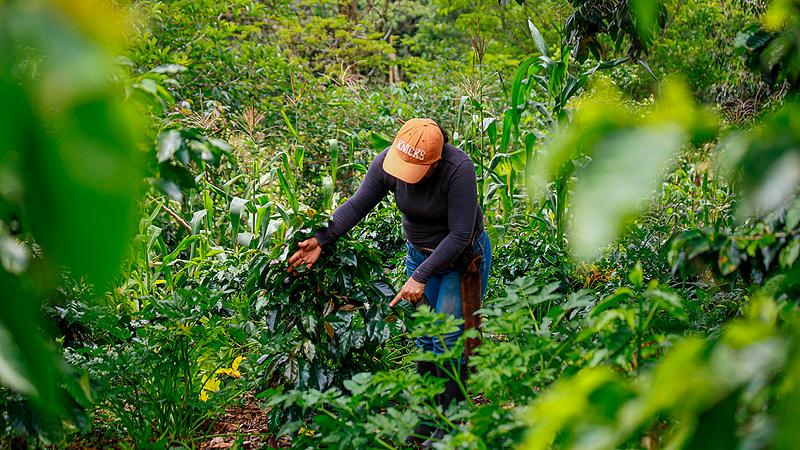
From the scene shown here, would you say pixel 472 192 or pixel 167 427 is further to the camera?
pixel 472 192

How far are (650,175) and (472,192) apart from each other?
2533 mm

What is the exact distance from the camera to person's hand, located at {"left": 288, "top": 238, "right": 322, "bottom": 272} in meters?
2.60

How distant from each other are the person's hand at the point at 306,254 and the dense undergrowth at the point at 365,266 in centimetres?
7

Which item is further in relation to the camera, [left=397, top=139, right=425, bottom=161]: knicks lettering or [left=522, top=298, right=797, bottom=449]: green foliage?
[left=397, top=139, right=425, bottom=161]: knicks lettering

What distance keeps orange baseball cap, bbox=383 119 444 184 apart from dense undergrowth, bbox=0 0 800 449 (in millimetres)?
361

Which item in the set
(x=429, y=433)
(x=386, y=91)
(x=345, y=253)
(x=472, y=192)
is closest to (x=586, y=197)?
(x=345, y=253)

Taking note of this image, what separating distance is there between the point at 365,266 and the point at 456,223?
405 mm

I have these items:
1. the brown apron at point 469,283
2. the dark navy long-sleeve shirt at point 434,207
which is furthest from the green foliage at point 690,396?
the brown apron at point 469,283

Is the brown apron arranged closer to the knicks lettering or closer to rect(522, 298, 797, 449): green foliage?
the knicks lettering

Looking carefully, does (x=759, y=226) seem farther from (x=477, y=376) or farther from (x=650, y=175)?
(x=650, y=175)

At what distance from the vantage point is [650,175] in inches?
Answer: 12.7

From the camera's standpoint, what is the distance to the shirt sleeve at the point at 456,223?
2.79 m

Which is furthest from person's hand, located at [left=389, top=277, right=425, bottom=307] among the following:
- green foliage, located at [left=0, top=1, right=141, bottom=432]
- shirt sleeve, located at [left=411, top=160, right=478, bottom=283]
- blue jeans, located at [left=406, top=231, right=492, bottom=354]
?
green foliage, located at [left=0, top=1, right=141, bottom=432]

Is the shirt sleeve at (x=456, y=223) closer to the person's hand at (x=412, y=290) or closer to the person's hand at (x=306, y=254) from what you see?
the person's hand at (x=412, y=290)
